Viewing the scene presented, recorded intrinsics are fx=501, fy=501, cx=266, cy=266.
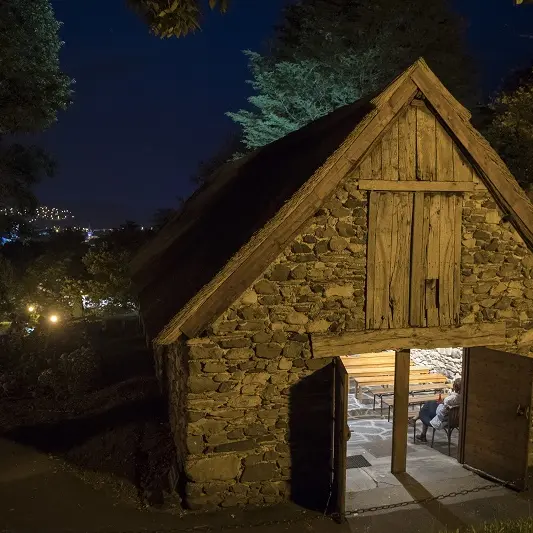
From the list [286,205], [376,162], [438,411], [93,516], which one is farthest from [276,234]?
[438,411]

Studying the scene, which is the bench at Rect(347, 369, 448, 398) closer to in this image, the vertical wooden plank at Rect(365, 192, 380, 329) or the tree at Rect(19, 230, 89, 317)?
the vertical wooden plank at Rect(365, 192, 380, 329)

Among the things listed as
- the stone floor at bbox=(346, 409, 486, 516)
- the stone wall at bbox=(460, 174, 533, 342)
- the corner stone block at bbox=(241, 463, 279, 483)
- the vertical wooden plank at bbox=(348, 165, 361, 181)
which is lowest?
the stone floor at bbox=(346, 409, 486, 516)

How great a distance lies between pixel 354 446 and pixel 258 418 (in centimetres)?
367

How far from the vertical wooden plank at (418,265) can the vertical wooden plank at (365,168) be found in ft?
2.73

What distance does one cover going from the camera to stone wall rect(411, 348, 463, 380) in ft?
46.5

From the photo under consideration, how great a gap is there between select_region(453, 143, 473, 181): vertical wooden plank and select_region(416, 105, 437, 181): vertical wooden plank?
342mm

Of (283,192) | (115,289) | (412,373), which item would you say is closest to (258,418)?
(283,192)

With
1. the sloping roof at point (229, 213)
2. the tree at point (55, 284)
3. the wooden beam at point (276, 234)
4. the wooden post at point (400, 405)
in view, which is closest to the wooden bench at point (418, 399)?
the wooden post at point (400, 405)

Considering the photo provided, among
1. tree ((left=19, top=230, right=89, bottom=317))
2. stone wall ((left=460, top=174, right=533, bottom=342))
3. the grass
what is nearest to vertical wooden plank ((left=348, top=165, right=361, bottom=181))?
stone wall ((left=460, top=174, right=533, bottom=342))

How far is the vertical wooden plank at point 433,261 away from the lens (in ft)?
25.5

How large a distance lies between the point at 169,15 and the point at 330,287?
13.7 ft

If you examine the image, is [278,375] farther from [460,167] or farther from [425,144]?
[460,167]

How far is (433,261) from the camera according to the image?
782 cm

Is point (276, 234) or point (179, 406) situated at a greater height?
point (276, 234)
